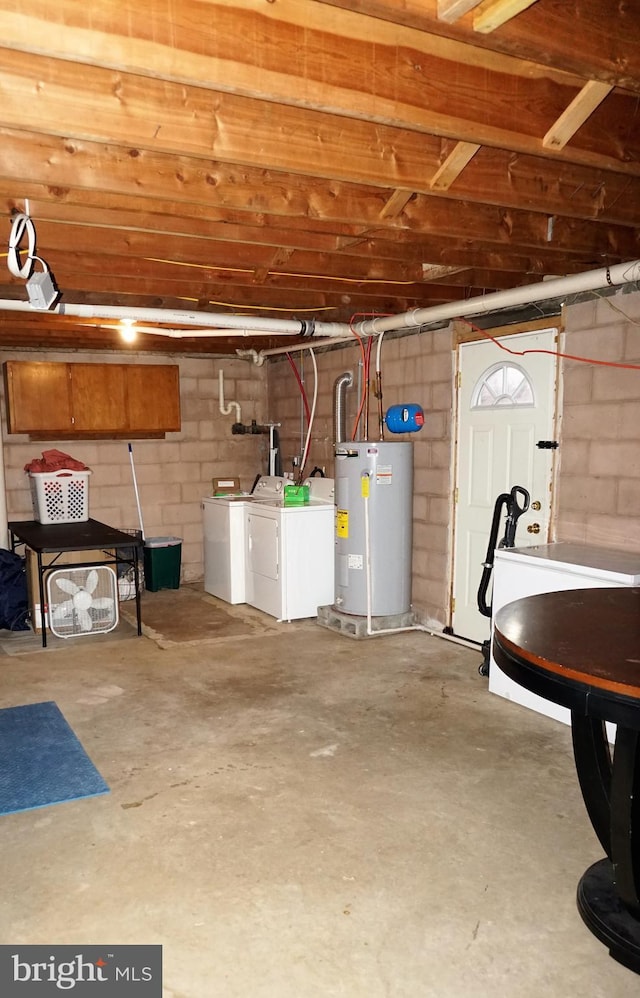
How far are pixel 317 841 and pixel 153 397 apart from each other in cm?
490

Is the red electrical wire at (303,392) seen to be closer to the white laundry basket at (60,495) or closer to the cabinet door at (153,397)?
the cabinet door at (153,397)

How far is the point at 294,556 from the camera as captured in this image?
553cm

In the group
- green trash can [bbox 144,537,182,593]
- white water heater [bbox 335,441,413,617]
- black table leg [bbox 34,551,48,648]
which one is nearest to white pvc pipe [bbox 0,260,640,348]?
white water heater [bbox 335,441,413,617]

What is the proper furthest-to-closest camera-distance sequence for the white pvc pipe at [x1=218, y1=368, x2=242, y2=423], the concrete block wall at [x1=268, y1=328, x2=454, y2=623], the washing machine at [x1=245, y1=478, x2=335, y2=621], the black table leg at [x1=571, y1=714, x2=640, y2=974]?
1. the white pvc pipe at [x1=218, y1=368, x2=242, y2=423]
2. the washing machine at [x1=245, y1=478, x2=335, y2=621]
3. the concrete block wall at [x1=268, y1=328, x2=454, y2=623]
4. the black table leg at [x1=571, y1=714, x2=640, y2=974]

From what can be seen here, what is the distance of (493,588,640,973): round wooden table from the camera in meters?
1.68

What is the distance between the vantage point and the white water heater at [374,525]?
5.19 m

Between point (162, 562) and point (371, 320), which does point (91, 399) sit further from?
point (371, 320)

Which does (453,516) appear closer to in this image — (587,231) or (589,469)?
(589,469)

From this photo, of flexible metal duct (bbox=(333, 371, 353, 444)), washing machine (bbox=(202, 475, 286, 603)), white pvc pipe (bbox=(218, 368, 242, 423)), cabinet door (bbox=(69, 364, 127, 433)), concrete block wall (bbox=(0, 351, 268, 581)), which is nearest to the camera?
flexible metal duct (bbox=(333, 371, 353, 444))

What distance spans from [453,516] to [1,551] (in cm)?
359

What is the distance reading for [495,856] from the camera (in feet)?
8.30

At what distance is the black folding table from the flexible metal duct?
1901mm

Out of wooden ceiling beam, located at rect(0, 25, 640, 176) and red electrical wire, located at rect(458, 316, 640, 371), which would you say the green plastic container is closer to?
red electrical wire, located at rect(458, 316, 640, 371)

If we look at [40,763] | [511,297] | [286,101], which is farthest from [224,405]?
[286,101]
